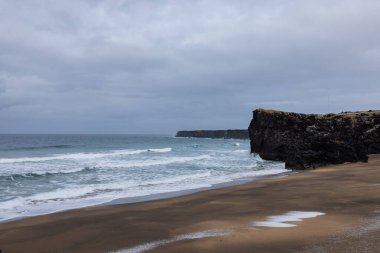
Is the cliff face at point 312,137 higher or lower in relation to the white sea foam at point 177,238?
higher

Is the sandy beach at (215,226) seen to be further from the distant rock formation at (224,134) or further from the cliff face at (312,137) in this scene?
the distant rock formation at (224,134)

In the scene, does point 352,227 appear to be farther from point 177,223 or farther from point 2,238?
point 2,238

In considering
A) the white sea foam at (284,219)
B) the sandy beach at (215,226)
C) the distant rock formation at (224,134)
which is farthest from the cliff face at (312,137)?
the distant rock formation at (224,134)

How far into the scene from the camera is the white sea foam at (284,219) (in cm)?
863

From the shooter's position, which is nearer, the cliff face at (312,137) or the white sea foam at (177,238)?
the white sea foam at (177,238)

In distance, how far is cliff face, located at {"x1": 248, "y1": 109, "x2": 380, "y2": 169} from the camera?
88.4 ft

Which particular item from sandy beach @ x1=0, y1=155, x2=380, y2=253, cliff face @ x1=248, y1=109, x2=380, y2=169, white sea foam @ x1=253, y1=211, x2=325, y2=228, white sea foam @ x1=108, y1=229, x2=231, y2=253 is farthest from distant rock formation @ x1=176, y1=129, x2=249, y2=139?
white sea foam @ x1=108, y1=229, x2=231, y2=253

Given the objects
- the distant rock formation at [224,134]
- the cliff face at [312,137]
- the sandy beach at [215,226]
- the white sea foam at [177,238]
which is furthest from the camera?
the distant rock formation at [224,134]

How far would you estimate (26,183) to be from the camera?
818 inches

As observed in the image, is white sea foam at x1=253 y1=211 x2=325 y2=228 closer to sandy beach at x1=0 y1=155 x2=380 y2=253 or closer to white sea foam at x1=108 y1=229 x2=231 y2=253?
sandy beach at x1=0 y1=155 x2=380 y2=253

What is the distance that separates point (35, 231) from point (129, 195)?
6895 mm

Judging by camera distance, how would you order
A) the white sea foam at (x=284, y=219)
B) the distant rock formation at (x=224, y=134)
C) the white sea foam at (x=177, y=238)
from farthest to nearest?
the distant rock formation at (x=224, y=134)
the white sea foam at (x=284, y=219)
the white sea foam at (x=177, y=238)

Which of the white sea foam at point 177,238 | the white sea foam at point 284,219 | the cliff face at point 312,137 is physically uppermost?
the cliff face at point 312,137

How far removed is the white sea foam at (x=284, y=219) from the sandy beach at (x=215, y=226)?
43 mm
